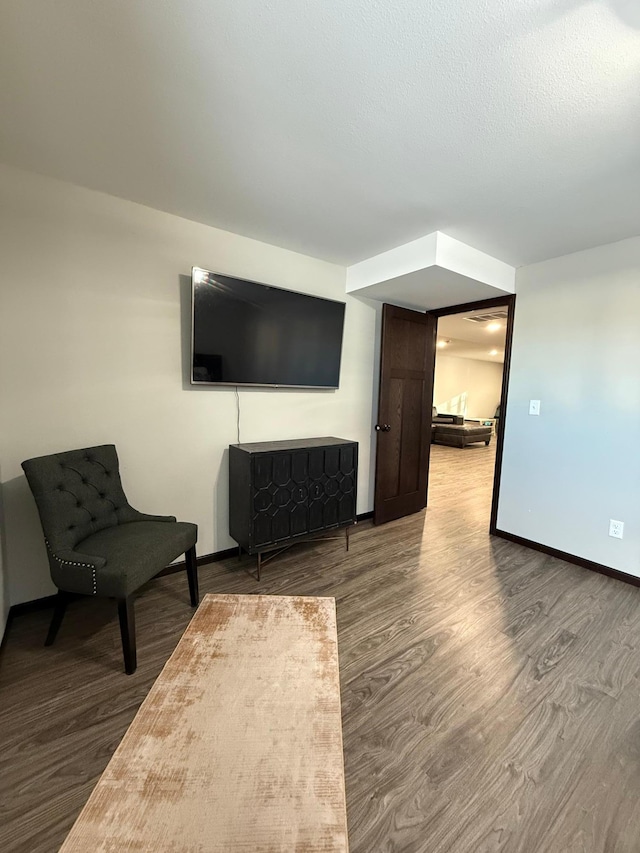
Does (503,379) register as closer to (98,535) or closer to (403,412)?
(403,412)

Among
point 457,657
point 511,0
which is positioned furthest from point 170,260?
point 457,657

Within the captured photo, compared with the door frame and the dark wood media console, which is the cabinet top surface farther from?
the door frame

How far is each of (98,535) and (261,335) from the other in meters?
1.64

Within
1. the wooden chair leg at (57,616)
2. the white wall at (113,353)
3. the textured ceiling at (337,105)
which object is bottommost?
the wooden chair leg at (57,616)

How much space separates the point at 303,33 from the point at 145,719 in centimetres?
205

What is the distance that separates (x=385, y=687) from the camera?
1612mm

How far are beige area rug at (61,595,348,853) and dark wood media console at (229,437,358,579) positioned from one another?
4.08ft

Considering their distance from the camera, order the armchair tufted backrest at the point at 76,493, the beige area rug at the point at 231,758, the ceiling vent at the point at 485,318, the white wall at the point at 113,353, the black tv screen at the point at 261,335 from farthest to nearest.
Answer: the ceiling vent at the point at 485,318, the black tv screen at the point at 261,335, the white wall at the point at 113,353, the armchair tufted backrest at the point at 76,493, the beige area rug at the point at 231,758

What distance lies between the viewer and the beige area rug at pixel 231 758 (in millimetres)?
687

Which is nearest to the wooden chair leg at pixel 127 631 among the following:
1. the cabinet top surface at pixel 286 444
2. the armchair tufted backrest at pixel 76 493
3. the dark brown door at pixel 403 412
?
the armchair tufted backrest at pixel 76 493

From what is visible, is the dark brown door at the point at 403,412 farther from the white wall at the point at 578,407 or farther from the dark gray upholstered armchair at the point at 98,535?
the dark gray upholstered armchair at the point at 98,535

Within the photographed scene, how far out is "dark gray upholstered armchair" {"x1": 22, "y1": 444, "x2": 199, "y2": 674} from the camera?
1633 mm

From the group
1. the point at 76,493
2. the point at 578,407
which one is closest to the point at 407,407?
the point at 578,407

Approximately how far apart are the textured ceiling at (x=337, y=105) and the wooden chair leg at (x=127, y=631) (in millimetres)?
2095
